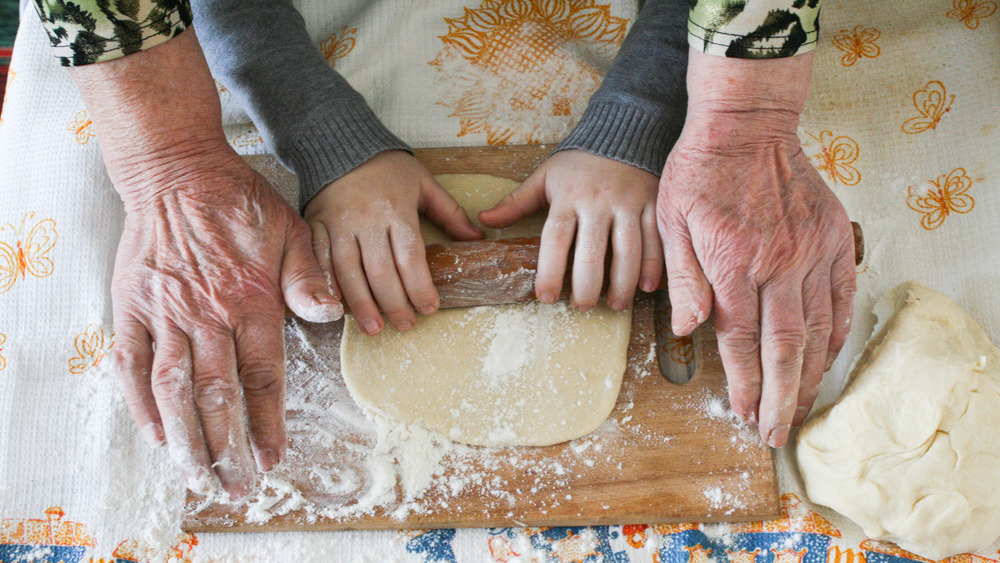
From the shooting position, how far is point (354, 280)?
1.08 m

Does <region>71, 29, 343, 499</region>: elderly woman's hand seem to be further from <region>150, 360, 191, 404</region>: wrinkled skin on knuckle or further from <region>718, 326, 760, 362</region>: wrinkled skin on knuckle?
<region>718, 326, 760, 362</region>: wrinkled skin on knuckle

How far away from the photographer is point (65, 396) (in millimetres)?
1202

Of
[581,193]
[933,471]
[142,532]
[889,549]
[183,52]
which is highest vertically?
[183,52]

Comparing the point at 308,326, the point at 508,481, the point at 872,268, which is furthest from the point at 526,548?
the point at 872,268

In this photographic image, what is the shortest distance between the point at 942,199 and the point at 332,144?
1105mm

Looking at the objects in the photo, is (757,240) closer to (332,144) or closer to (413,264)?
(413,264)

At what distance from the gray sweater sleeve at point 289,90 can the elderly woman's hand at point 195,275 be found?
14 cm

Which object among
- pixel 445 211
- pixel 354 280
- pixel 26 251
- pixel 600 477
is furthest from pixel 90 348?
pixel 600 477

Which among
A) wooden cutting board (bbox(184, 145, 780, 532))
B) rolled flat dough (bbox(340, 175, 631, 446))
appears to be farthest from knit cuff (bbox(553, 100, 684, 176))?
wooden cutting board (bbox(184, 145, 780, 532))

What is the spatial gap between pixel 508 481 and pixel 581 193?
46 centimetres

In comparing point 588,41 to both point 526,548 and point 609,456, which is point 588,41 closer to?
point 609,456

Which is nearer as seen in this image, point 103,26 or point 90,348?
point 103,26

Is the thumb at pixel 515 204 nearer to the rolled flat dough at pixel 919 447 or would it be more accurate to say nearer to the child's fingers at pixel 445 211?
the child's fingers at pixel 445 211

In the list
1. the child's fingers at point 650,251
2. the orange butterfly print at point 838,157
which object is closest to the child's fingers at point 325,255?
the child's fingers at point 650,251
